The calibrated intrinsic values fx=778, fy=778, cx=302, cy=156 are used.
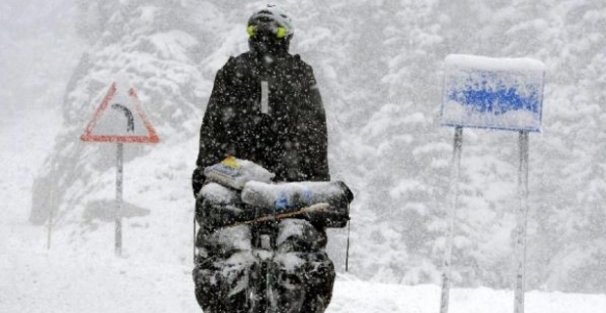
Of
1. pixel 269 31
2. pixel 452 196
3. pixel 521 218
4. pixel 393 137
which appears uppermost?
pixel 269 31

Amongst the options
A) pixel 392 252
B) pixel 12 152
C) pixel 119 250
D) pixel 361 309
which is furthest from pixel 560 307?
pixel 12 152

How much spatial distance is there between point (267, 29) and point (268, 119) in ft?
2.00

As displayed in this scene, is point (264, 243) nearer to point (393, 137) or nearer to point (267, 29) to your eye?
point (267, 29)

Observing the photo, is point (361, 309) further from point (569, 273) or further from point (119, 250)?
point (569, 273)

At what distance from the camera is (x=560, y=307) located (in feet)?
32.7

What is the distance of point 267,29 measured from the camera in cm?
523

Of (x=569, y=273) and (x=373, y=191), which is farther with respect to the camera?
(x=373, y=191)

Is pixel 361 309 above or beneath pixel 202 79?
beneath

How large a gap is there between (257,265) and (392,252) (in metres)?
21.8

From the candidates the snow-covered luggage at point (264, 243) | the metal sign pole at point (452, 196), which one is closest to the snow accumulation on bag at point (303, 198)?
the snow-covered luggage at point (264, 243)

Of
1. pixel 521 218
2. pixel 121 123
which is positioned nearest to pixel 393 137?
pixel 121 123

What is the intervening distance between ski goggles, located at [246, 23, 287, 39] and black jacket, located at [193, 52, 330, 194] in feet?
0.52

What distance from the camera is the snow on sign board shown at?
25.1 ft

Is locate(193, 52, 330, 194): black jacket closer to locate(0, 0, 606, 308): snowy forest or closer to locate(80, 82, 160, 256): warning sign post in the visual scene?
locate(80, 82, 160, 256): warning sign post
